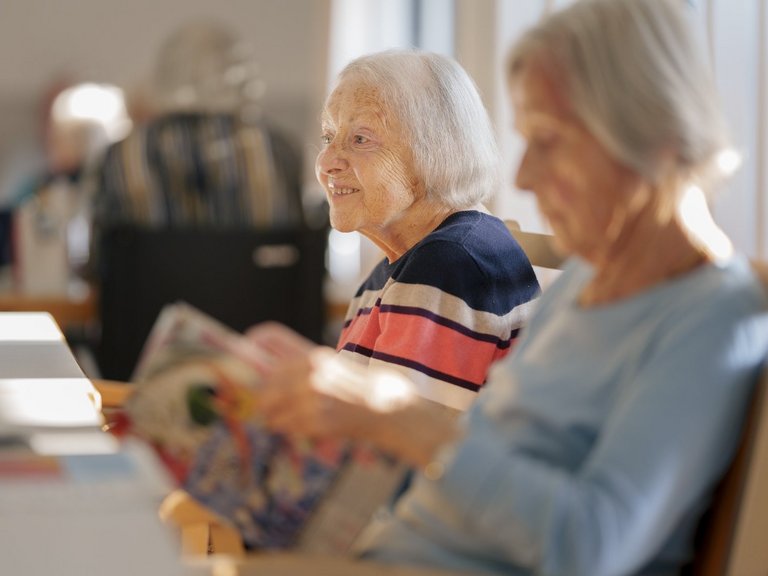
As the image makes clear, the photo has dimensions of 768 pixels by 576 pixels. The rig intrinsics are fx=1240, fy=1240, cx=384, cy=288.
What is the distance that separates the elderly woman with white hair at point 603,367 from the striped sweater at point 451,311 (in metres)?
0.46

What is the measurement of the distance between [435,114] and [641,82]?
799 mm

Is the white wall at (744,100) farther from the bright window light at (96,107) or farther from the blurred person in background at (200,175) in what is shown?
the bright window light at (96,107)

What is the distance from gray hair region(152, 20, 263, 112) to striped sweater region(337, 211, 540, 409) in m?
2.50

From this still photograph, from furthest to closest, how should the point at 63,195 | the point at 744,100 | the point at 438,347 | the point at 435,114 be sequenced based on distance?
the point at 63,195 < the point at 744,100 < the point at 435,114 < the point at 438,347

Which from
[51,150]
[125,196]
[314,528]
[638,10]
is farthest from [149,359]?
[51,150]

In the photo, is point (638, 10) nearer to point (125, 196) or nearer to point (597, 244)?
point (597, 244)

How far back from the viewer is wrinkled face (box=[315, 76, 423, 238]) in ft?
5.98

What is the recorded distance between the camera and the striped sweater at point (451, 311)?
5.20ft

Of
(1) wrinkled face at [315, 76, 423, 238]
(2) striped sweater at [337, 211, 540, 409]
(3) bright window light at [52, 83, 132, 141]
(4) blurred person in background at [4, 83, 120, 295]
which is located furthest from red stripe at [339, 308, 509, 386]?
(3) bright window light at [52, 83, 132, 141]

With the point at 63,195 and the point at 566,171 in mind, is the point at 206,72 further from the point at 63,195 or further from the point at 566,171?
the point at 566,171

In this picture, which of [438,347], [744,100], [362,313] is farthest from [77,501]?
[744,100]

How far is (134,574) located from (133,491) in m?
0.14

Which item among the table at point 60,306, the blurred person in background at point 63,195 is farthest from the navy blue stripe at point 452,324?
the blurred person in background at point 63,195

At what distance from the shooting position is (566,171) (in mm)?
1056
